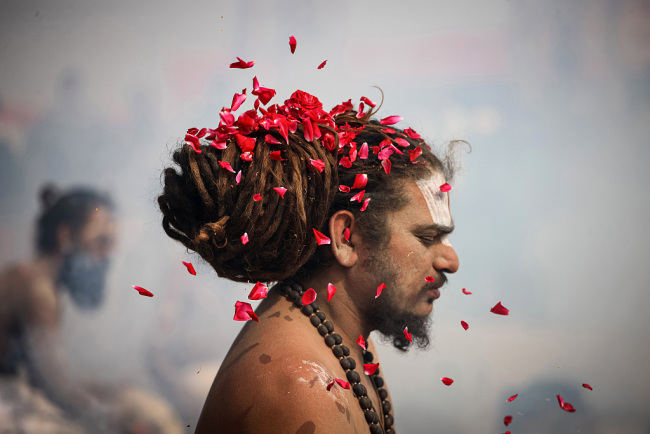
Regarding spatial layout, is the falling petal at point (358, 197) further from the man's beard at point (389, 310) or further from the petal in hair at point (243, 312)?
the petal in hair at point (243, 312)

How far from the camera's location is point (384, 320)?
2.03 m

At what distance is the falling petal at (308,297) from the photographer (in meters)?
1.92

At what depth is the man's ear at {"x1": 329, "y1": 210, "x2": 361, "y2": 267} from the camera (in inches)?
77.1

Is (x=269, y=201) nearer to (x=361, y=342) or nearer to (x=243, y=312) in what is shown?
(x=243, y=312)

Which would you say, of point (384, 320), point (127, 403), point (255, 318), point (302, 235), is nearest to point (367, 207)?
point (302, 235)

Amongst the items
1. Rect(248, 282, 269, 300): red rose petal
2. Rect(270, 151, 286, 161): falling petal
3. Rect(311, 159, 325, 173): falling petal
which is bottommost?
Rect(248, 282, 269, 300): red rose petal

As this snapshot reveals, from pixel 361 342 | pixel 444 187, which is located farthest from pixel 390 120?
pixel 361 342

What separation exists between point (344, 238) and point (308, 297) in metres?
0.24

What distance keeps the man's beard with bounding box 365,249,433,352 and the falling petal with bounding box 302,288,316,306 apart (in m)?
0.21

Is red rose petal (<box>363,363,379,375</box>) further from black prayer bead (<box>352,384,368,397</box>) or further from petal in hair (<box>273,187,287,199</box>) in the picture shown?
petal in hair (<box>273,187,287,199</box>)

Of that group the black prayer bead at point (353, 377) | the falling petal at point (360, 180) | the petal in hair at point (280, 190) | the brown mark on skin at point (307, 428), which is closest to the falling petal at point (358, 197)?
the falling petal at point (360, 180)

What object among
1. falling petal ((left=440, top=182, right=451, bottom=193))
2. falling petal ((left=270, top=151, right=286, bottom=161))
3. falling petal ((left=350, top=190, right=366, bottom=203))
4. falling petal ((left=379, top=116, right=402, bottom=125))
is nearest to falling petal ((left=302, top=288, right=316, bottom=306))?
falling petal ((left=350, top=190, right=366, bottom=203))

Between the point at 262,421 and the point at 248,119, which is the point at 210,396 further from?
the point at 248,119

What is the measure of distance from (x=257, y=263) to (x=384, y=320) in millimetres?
497
